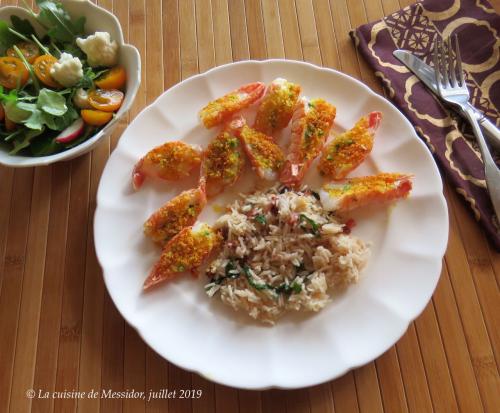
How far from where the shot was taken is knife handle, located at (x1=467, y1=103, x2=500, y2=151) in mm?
2066

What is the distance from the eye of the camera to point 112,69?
202cm

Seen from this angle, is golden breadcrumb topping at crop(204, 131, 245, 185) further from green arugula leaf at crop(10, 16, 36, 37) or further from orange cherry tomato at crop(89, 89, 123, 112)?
green arugula leaf at crop(10, 16, 36, 37)

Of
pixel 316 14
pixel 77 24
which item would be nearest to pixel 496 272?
pixel 316 14

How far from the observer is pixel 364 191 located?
1863mm

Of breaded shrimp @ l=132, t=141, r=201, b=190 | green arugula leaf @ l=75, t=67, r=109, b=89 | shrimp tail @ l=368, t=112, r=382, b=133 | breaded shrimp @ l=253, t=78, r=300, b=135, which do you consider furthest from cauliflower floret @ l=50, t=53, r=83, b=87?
shrimp tail @ l=368, t=112, r=382, b=133

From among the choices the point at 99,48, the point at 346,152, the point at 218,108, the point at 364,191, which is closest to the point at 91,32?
the point at 99,48

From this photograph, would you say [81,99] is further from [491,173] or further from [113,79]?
[491,173]

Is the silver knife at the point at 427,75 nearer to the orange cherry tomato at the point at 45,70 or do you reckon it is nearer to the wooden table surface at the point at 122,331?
the wooden table surface at the point at 122,331

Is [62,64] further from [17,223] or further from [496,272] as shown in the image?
[496,272]

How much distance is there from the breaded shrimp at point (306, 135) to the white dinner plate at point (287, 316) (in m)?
0.09

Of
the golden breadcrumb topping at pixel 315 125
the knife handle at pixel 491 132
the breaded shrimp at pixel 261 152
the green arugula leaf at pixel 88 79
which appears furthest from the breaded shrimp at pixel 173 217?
the knife handle at pixel 491 132

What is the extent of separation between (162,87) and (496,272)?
6.12 ft

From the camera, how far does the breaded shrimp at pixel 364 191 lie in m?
1.86

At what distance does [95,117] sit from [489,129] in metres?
1.83
